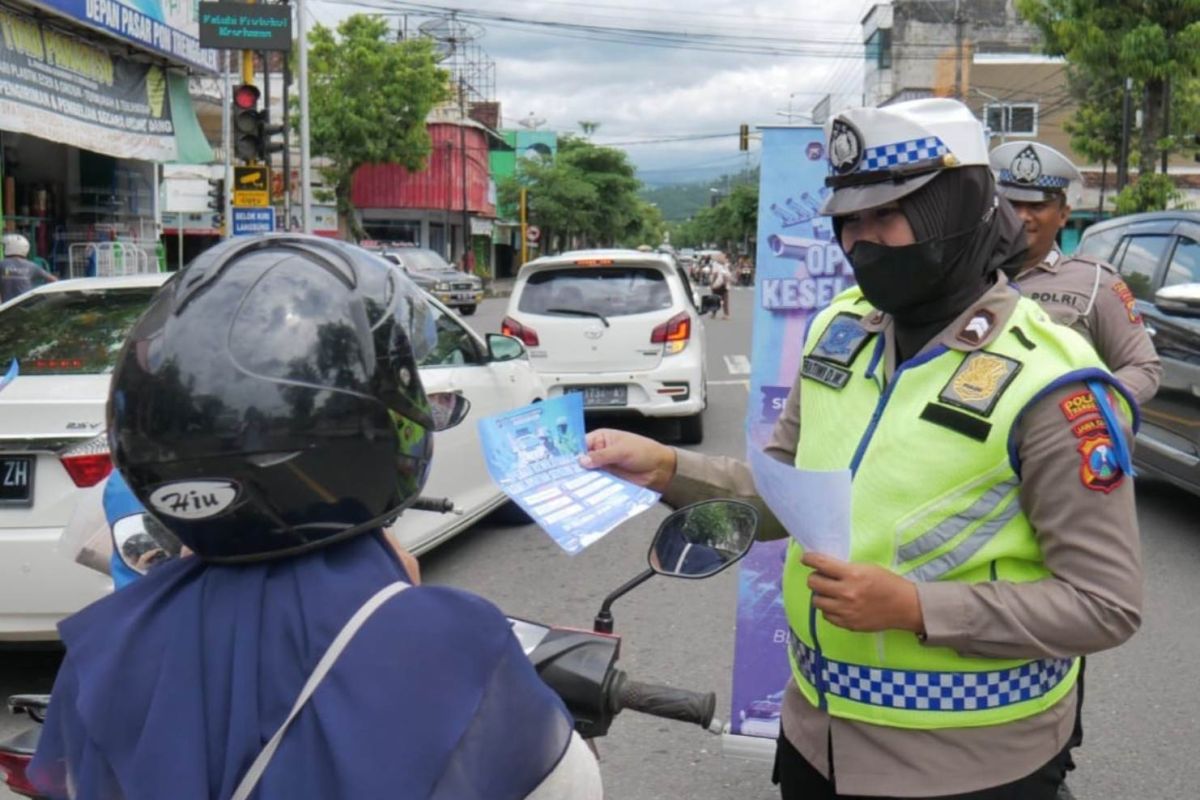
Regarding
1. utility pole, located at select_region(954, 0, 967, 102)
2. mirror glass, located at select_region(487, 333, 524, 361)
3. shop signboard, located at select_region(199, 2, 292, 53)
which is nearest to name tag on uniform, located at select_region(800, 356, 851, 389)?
mirror glass, located at select_region(487, 333, 524, 361)

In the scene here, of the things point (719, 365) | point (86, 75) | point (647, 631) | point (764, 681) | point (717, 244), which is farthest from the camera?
point (717, 244)

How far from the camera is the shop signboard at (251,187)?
15.2m

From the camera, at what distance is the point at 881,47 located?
218 ft

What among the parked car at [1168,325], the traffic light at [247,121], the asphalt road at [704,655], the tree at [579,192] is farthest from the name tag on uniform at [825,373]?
the tree at [579,192]

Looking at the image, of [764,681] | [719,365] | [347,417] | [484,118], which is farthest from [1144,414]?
[484,118]

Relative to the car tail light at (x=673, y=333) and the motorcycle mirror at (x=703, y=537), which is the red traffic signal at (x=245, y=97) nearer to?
the car tail light at (x=673, y=333)

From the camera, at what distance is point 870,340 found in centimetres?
207

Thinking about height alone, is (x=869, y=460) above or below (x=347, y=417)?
below

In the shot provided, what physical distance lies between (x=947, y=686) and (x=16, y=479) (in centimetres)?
362

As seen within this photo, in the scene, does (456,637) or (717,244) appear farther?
(717,244)

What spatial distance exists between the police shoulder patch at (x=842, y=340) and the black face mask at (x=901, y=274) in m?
0.08

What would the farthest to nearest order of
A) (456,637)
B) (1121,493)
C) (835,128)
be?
(835,128), (1121,493), (456,637)

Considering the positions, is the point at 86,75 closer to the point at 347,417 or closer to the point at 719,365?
the point at 719,365

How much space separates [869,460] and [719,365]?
15.6m
